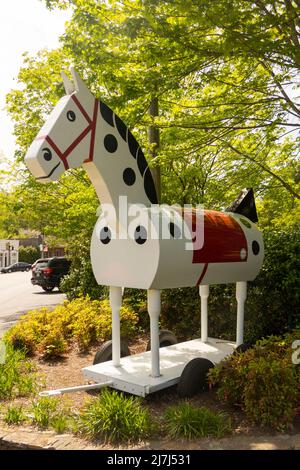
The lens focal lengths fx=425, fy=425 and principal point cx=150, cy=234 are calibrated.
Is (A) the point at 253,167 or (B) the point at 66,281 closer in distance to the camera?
(A) the point at 253,167

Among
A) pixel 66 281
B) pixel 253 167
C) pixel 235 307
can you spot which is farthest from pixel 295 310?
pixel 66 281

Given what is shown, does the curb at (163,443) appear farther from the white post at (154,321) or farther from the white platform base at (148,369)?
the white post at (154,321)

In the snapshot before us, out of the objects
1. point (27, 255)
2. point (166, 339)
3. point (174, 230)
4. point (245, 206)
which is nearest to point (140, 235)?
point (174, 230)

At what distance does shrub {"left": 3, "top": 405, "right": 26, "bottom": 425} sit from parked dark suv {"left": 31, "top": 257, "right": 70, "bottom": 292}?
17.3 metres

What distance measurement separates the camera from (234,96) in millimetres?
7812

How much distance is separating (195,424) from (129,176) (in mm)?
2757

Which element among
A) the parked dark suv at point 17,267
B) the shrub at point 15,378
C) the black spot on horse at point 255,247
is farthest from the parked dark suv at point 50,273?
the parked dark suv at point 17,267

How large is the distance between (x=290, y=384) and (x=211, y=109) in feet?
19.5

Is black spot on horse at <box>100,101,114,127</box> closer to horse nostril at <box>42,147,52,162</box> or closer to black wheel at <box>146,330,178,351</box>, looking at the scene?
horse nostril at <box>42,147,52,162</box>

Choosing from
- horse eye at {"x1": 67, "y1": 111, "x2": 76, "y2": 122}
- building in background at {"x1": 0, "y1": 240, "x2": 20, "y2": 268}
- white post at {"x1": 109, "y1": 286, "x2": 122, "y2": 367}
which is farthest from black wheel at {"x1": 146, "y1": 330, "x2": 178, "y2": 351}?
building in background at {"x1": 0, "y1": 240, "x2": 20, "y2": 268}

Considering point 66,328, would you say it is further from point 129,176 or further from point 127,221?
point 129,176

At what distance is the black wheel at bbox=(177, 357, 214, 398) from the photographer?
5137mm
